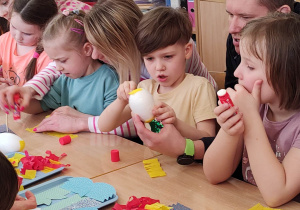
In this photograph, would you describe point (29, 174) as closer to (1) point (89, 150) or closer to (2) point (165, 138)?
(1) point (89, 150)

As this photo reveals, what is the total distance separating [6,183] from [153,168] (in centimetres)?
64

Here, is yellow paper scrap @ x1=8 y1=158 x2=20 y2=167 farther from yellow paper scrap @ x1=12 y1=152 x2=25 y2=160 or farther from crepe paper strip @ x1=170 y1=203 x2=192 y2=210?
crepe paper strip @ x1=170 y1=203 x2=192 y2=210

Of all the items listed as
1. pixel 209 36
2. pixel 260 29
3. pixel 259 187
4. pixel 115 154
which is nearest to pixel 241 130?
pixel 259 187

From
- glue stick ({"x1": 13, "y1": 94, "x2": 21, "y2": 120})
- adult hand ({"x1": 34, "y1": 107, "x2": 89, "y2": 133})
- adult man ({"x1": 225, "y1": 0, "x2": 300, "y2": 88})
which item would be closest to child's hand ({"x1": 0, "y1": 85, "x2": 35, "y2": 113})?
glue stick ({"x1": 13, "y1": 94, "x2": 21, "y2": 120})

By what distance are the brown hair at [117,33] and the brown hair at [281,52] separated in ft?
2.24

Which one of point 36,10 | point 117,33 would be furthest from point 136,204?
point 36,10

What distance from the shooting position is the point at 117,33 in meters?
1.81

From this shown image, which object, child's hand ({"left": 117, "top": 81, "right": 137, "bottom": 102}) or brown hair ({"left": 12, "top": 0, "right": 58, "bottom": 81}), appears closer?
child's hand ({"left": 117, "top": 81, "right": 137, "bottom": 102})

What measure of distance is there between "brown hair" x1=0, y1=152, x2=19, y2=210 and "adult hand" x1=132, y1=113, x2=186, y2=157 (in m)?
0.58

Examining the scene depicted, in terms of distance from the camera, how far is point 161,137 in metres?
1.44

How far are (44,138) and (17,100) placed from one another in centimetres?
29

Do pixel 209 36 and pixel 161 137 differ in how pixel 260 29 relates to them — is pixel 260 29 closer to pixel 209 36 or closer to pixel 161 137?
pixel 161 137

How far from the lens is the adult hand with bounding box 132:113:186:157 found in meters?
1.43

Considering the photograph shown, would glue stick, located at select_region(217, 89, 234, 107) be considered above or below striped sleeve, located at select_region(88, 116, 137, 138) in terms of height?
above
